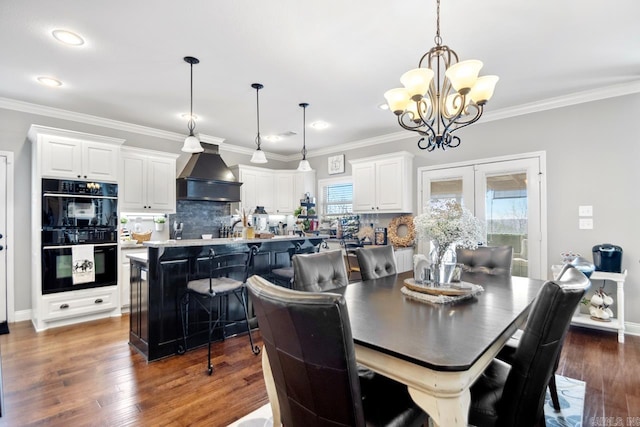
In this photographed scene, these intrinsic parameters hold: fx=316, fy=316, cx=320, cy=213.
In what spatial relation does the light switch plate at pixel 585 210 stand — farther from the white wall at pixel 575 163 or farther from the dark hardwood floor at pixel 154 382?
the dark hardwood floor at pixel 154 382

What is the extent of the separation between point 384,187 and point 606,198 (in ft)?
8.92

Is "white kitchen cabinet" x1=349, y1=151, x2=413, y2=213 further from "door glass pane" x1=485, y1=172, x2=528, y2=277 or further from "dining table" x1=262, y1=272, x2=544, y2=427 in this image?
"dining table" x1=262, y1=272, x2=544, y2=427

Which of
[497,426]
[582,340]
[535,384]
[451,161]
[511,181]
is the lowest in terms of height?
[582,340]

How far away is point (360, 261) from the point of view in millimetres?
2584

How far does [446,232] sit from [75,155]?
4.36 metres

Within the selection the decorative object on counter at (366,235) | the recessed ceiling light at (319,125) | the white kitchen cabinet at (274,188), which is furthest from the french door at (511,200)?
the white kitchen cabinet at (274,188)

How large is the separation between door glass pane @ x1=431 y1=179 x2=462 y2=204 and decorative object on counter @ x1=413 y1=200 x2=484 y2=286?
2.89 metres

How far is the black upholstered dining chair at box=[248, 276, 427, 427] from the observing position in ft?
3.10

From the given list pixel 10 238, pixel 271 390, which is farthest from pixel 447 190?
pixel 10 238

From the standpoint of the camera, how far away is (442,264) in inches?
78.3

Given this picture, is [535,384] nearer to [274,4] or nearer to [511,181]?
[274,4]

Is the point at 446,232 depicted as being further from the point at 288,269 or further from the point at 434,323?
the point at 288,269

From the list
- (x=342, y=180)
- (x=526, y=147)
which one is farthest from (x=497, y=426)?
(x=342, y=180)

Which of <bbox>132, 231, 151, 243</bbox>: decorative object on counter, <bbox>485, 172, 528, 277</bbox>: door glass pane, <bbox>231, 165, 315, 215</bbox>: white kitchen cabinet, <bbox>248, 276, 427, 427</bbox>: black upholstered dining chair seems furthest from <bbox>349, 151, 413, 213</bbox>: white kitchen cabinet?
<bbox>248, 276, 427, 427</bbox>: black upholstered dining chair
